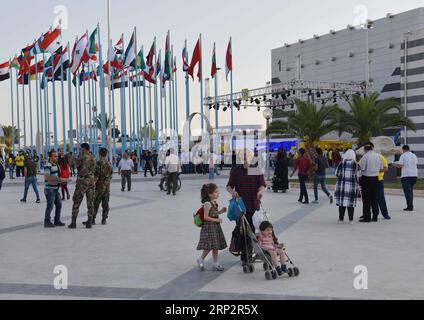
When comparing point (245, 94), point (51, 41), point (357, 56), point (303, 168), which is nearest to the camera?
point (303, 168)

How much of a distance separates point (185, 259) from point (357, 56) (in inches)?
2323

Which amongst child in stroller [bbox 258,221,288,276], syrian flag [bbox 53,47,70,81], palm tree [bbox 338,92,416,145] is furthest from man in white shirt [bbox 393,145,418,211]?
syrian flag [bbox 53,47,70,81]

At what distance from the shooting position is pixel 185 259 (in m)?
7.55

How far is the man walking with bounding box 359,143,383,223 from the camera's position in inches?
447

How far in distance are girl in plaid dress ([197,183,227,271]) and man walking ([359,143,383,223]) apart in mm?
5498

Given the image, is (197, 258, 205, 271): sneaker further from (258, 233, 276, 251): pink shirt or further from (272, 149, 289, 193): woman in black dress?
(272, 149, 289, 193): woman in black dress

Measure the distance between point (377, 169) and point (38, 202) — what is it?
10.3 metres

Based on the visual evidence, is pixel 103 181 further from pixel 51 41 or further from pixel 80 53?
pixel 51 41

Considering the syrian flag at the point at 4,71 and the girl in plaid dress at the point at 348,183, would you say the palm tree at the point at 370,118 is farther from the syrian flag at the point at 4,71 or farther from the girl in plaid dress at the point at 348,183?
the syrian flag at the point at 4,71

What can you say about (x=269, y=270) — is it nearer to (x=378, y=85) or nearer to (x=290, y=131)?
(x=290, y=131)

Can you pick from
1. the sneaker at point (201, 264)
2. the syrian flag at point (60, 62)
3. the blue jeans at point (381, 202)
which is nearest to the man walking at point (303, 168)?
the blue jeans at point (381, 202)

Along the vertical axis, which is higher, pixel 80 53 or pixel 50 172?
pixel 80 53

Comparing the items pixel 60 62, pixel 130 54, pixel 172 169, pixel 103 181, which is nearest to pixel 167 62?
pixel 130 54
